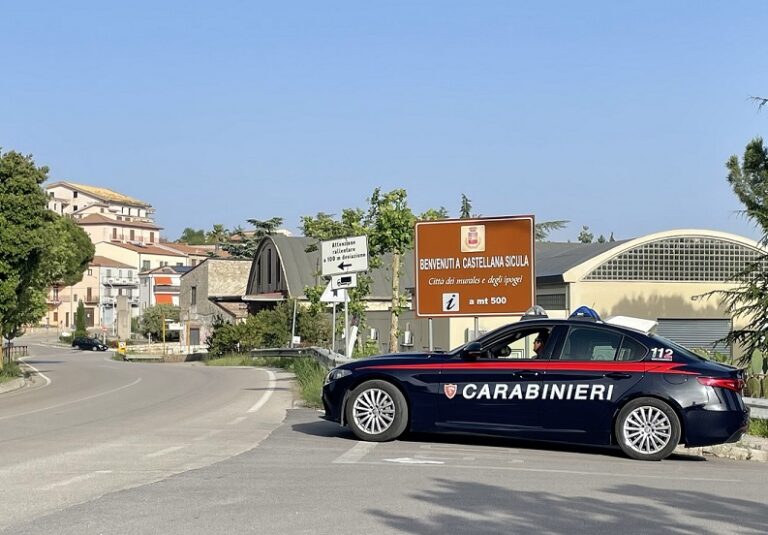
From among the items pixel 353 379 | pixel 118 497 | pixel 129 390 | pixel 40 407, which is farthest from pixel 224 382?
pixel 118 497

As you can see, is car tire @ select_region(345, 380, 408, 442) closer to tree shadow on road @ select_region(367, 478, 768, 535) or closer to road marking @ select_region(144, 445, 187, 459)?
road marking @ select_region(144, 445, 187, 459)

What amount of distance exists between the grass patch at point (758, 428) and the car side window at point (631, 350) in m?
3.32

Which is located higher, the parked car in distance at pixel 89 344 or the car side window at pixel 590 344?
the car side window at pixel 590 344

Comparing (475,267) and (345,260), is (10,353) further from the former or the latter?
(475,267)

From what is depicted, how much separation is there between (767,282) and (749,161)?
2.67 meters

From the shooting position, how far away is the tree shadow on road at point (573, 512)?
7.49m

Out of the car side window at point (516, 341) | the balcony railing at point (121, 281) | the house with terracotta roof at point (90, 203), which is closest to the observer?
the car side window at point (516, 341)

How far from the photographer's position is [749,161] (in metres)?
21.4

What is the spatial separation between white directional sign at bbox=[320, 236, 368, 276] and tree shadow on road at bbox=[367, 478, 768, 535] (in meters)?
12.5

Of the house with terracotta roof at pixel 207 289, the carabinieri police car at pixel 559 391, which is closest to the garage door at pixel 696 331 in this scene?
the carabinieri police car at pixel 559 391

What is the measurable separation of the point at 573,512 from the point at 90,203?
576 feet

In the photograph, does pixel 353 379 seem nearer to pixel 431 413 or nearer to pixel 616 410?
pixel 431 413

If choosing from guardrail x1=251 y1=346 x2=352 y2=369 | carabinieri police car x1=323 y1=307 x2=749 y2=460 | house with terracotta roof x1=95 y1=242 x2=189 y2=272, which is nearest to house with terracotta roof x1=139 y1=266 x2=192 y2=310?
house with terracotta roof x1=95 y1=242 x2=189 y2=272

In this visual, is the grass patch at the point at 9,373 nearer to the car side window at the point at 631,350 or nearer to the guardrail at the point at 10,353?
the guardrail at the point at 10,353
